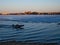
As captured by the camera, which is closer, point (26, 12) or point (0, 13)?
point (0, 13)

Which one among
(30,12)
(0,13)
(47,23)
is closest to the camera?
(0,13)

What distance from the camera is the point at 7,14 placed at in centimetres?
293

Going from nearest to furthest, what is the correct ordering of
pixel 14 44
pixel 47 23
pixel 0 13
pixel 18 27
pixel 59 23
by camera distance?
pixel 14 44 → pixel 0 13 → pixel 18 27 → pixel 59 23 → pixel 47 23

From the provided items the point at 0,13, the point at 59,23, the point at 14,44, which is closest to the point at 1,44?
the point at 14,44

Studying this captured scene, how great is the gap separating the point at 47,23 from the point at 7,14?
3787 millimetres

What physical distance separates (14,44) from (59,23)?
4.07 metres

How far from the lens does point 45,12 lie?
9.84 ft

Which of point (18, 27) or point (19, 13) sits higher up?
point (19, 13)

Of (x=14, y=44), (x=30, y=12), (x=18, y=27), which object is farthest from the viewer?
(x=18, y=27)

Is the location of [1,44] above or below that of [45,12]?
below

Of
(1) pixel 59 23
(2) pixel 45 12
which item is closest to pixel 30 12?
(2) pixel 45 12

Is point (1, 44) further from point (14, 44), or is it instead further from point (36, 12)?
A: point (36, 12)

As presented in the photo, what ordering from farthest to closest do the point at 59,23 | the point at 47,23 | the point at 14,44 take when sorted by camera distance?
the point at 47,23
the point at 59,23
the point at 14,44

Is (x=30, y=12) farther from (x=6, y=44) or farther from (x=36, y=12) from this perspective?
(x=6, y=44)
